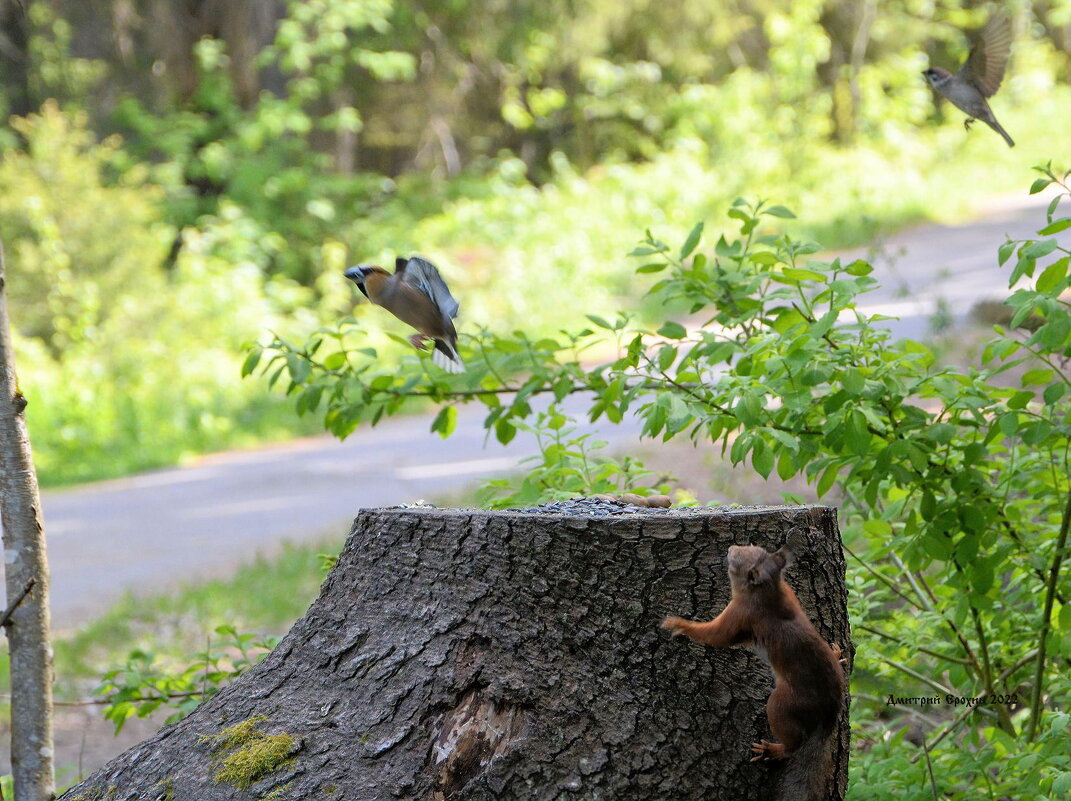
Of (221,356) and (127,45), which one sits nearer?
(221,356)

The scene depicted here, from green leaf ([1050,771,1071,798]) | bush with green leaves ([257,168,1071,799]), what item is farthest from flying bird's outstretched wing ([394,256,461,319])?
green leaf ([1050,771,1071,798])

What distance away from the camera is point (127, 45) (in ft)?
58.9

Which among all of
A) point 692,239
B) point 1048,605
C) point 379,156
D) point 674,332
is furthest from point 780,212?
point 379,156

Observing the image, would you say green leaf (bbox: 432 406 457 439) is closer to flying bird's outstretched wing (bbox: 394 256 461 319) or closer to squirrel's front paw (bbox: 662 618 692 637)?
flying bird's outstretched wing (bbox: 394 256 461 319)

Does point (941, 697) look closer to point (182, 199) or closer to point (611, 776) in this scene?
point (611, 776)

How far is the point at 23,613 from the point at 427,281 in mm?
1334

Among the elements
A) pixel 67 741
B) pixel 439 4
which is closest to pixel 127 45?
pixel 439 4

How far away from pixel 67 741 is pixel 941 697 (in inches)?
168

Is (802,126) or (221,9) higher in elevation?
(221,9)

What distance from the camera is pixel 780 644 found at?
2135mm

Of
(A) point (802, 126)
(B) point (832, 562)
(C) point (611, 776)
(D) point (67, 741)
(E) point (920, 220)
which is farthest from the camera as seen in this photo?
(A) point (802, 126)

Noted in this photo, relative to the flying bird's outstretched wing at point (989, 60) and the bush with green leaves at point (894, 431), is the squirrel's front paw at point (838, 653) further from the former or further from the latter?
the flying bird's outstretched wing at point (989, 60)

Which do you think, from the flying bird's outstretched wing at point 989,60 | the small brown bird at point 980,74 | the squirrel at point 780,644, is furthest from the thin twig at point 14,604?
the flying bird's outstretched wing at point 989,60

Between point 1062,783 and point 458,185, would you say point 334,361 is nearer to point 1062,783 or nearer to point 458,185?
point 1062,783
